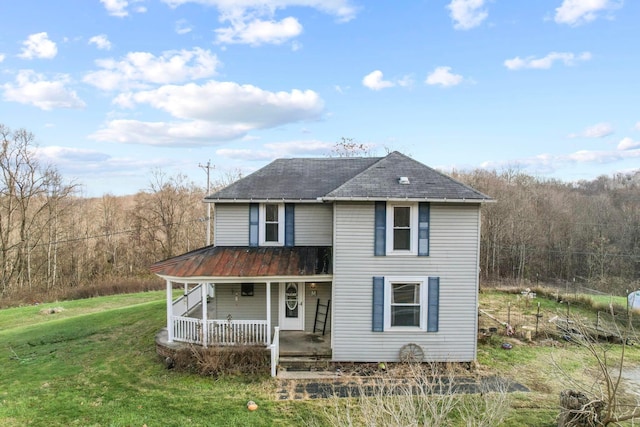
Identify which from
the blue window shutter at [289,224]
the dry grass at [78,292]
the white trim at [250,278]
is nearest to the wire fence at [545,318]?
the white trim at [250,278]

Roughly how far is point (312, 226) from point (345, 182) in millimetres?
1884

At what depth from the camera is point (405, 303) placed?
10.8 metres

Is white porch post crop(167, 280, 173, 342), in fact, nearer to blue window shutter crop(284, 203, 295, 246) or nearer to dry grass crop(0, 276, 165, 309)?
blue window shutter crop(284, 203, 295, 246)

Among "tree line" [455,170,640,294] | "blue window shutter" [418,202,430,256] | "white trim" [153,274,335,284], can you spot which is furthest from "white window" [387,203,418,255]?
"tree line" [455,170,640,294]

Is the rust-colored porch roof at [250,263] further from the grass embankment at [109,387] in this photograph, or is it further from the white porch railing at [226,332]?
the grass embankment at [109,387]

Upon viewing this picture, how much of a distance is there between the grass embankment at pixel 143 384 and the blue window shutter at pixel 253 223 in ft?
14.6

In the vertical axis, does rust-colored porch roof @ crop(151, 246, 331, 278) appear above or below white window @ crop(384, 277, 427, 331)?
above

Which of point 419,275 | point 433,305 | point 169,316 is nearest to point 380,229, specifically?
point 419,275

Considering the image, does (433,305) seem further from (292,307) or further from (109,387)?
(109,387)

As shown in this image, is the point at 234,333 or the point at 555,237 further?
the point at 555,237

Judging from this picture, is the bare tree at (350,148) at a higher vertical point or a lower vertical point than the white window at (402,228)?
higher

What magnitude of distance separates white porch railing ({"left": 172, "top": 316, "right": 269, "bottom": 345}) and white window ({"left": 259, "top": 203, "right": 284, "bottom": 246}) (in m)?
2.81

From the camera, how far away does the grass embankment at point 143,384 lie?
7.88 metres

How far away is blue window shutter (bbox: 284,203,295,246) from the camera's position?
12.4 meters
